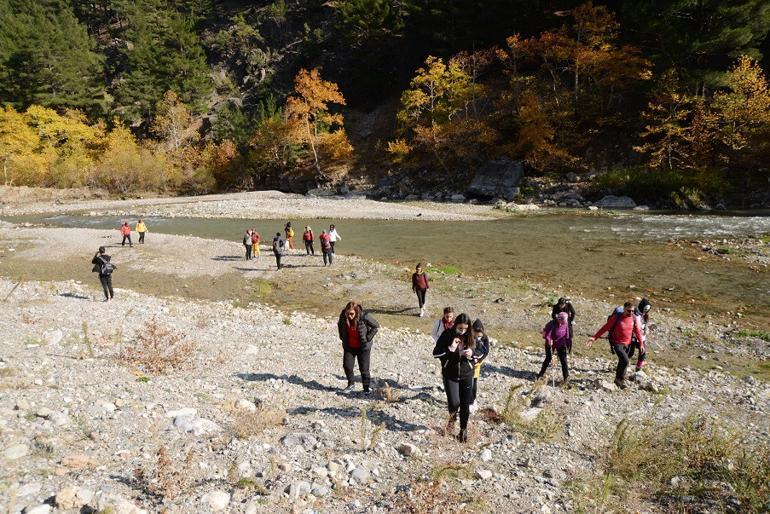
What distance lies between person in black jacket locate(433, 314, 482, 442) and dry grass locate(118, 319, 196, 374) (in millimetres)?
6199

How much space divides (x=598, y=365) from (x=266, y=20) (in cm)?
11202

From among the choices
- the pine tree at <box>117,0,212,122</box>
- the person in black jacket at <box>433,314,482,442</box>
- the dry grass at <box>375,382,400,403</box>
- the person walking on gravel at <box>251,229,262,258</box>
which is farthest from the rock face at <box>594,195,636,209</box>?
the pine tree at <box>117,0,212,122</box>

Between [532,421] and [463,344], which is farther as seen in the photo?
[532,421]

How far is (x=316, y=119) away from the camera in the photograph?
223 feet

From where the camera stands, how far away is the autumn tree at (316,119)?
6519cm

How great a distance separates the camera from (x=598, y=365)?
38.4ft

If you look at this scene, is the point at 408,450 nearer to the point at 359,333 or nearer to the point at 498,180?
the point at 359,333

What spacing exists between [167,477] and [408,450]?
11.2 feet

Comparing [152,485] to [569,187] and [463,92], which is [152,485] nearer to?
[569,187]

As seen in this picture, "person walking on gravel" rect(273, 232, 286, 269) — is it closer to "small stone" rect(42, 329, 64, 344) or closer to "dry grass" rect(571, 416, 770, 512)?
"small stone" rect(42, 329, 64, 344)

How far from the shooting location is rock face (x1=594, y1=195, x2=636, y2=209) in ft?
137

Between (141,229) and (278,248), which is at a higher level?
(141,229)

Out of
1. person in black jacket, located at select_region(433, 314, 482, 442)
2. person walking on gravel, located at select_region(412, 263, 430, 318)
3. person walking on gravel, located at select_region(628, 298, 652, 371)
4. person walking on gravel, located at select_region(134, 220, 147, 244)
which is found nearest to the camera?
person in black jacket, located at select_region(433, 314, 482, 442)

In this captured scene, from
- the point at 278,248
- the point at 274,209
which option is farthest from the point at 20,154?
the point at 278,248
